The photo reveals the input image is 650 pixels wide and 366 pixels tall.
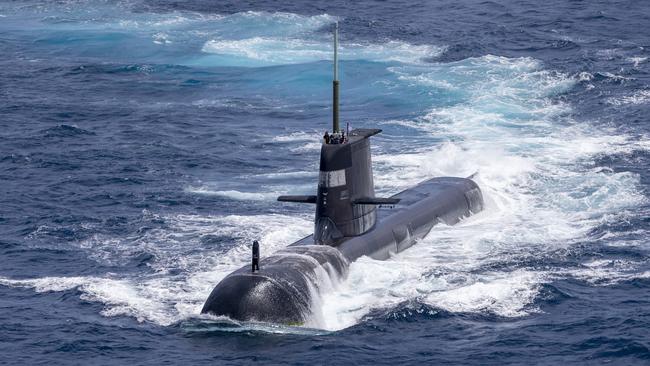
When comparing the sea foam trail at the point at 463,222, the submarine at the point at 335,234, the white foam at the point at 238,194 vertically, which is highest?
the submarine at the point at 335,234

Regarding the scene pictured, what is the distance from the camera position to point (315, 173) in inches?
2007

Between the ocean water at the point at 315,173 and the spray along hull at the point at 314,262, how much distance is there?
0.44m

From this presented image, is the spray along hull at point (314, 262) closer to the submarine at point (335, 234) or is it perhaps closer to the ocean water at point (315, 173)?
the submarine at point (335, 234)

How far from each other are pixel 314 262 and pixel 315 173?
55.0 feet

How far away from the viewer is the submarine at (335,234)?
31422 millimetres

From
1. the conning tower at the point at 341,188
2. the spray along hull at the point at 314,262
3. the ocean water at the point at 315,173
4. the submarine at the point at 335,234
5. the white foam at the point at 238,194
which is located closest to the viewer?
the spray along hull at the point at 314,262

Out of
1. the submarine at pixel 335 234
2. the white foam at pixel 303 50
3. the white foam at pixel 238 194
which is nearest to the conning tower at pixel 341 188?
the submarine at pixel 335 234

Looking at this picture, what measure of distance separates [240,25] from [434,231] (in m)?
52.5

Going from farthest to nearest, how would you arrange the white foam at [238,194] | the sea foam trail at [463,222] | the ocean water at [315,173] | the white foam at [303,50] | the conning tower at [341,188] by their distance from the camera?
the white foam at [303,50], the white foam at [238,194], the conning tower at [341,188], the sea foam trail at [463,222], the ocean water at [315,173]

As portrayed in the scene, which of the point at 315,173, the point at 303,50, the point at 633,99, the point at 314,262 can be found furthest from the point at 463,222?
the point at 303,50

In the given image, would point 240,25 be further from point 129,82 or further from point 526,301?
point 526,301

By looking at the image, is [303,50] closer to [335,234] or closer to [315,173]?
[315,173]

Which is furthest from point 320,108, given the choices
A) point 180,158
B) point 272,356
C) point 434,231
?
point 272,356

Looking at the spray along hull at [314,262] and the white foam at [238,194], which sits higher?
the spray along hull at [314,262]
